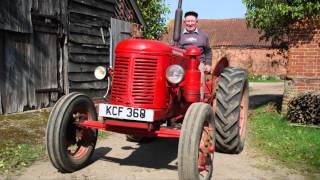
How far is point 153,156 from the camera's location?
6.43 meters

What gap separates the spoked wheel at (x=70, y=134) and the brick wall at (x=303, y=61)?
5772 millimetres

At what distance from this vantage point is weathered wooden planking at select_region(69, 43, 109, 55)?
38.9 ft

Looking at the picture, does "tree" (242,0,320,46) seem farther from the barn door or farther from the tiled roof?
the tiled roof

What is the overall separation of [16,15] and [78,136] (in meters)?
5.01

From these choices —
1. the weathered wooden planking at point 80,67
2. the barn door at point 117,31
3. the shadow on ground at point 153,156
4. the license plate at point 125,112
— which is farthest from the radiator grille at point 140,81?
the barn door at point 117,31

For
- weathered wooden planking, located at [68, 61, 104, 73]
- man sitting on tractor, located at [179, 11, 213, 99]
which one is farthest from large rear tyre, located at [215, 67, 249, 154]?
weathered wooden planking, located at [68, 61, 104, 73]

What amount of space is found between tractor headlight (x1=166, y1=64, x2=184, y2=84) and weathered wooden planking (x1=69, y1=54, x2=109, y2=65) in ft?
23.6

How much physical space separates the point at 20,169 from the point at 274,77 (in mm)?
30862

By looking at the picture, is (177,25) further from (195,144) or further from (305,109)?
(305,109)

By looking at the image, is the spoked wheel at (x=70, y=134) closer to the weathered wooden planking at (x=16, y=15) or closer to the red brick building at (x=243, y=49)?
the weathered wooden planking at (x=16, y=15)

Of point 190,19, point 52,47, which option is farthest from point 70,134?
point 52,47

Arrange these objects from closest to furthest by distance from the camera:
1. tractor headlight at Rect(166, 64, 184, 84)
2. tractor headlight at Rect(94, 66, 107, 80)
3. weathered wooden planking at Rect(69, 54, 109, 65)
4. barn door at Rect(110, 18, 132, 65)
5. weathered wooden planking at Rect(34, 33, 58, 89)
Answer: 1. tractor headlight at Rect(166, 64, 184, 84)
2. tractor headlight at Rect(94, 66, 107, 80)
3. weathered wooden planking at Rect(34, 33, 58, 89)
4. weathered wooden planking at Rect(69, 54, 109, 65)
5. barn door at Rect(110, 18, 132, 65)

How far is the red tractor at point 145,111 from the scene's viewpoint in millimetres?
4695

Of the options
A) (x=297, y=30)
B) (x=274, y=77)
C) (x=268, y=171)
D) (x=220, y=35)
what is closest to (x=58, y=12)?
(x=297, y=30)
